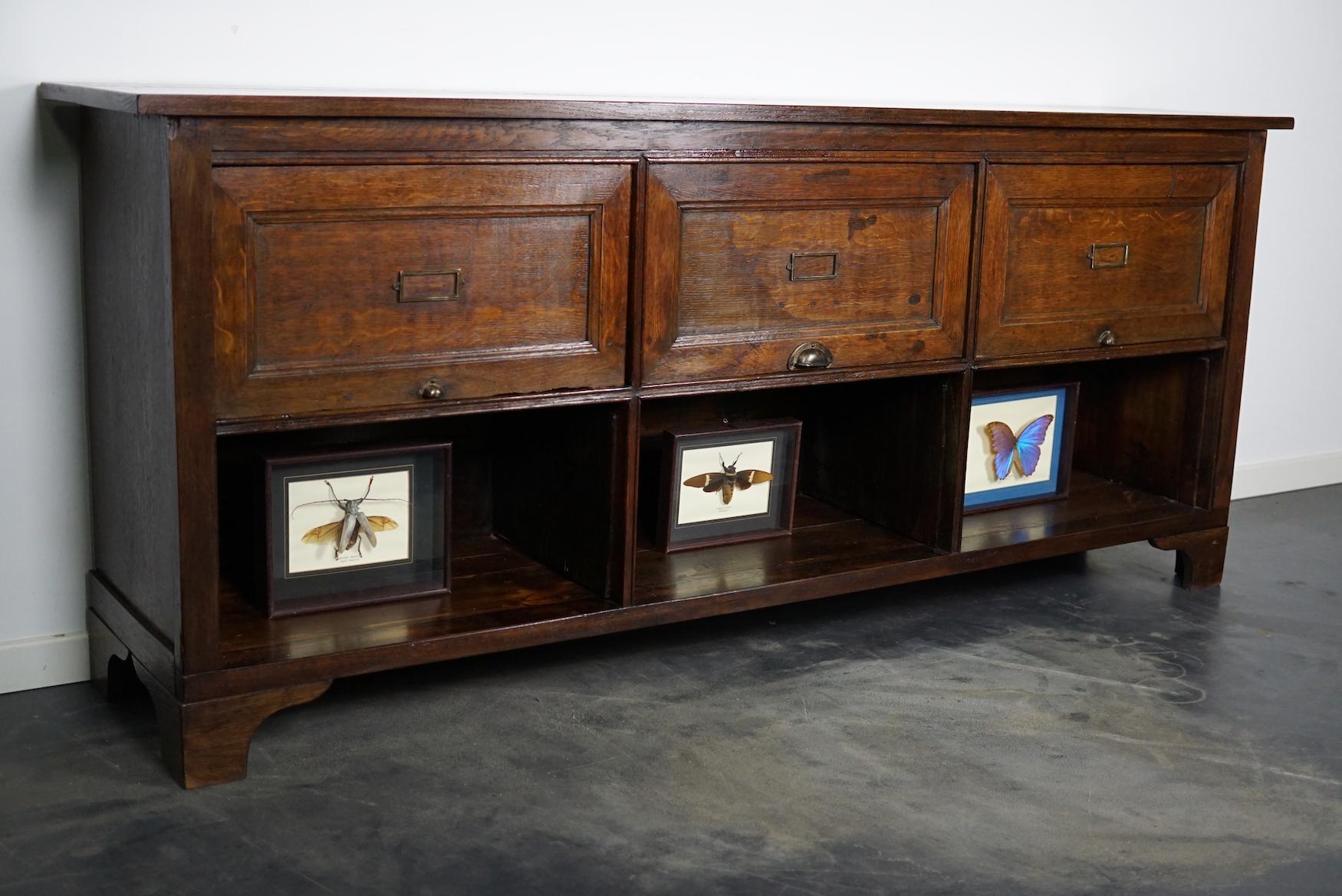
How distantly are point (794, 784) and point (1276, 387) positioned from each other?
2.23m

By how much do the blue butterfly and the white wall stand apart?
673 mm

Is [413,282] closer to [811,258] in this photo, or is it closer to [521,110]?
[521,110]

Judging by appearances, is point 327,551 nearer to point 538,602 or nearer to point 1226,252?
point 538,602

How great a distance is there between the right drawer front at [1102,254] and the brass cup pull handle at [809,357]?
32 cm

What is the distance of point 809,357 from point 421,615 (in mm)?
724

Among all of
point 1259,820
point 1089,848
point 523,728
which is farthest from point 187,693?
point 1259,820

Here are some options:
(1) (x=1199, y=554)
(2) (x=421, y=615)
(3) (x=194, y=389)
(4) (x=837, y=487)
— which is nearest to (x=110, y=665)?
(2) (x=421, y=615)

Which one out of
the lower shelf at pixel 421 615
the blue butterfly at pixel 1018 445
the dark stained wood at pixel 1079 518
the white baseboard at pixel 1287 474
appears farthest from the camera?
the white baseboard at pixel 1287 474

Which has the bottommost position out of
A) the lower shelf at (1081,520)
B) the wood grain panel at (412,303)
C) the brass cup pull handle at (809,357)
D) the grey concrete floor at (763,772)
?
the grey concrete floor at (763,772)

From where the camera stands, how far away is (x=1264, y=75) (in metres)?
3.47

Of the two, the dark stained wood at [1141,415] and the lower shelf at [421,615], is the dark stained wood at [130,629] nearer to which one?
the lower shelf at [421,615]

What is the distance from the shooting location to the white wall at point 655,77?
2197 millimetres

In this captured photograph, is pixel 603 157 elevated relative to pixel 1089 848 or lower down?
elevated

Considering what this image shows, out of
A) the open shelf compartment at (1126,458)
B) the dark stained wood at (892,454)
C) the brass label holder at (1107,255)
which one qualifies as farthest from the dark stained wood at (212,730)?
the brass label holder at (1107,255)
